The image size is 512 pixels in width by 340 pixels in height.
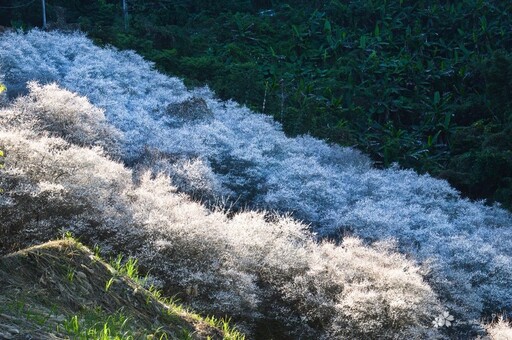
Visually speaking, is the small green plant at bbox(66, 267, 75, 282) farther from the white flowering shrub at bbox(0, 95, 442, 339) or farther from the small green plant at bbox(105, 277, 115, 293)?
the white flowering shrub at bbox(0, 95, 442, 339)

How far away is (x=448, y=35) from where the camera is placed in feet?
105

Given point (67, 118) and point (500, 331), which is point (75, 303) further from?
point (67, 118)

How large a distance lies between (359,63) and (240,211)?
1705 cm

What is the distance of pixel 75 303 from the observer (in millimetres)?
4703

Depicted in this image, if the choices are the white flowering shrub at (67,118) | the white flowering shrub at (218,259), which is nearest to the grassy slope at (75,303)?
the white flowering shrub at (218,259)

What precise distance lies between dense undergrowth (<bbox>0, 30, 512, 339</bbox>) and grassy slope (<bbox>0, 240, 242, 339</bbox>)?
14.8 feet

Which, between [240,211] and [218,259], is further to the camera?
[240,211]

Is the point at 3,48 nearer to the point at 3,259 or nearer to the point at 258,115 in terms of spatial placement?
the point at 258,115

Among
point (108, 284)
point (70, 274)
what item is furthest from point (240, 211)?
point (70, 274)

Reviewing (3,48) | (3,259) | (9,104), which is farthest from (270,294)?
(3,48)

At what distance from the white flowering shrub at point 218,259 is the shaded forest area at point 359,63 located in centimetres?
Result: 869

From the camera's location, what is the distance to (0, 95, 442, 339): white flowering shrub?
32.4ft

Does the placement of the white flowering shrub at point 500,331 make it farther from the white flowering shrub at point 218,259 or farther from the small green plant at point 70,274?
the small green plant at point 70,274

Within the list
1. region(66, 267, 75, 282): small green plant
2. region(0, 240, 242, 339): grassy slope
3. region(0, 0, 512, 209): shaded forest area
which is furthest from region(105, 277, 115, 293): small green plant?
region(0, 0, 512, 209): shaded forest area
